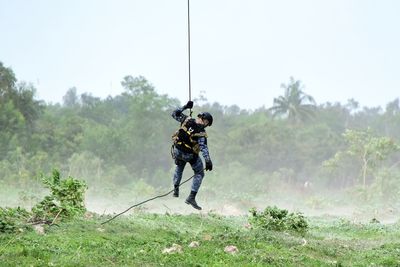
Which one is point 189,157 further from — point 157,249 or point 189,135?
point 157,249

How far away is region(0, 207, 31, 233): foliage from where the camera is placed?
39.2 feet

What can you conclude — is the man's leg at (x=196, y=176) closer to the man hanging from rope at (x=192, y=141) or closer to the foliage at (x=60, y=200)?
the man hanging from rope at (x=192, y=141)

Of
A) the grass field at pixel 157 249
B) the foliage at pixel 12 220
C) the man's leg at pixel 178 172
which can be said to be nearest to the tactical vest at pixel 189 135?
the man's leg at pixel 178 172

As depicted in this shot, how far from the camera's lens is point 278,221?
52.9 feet

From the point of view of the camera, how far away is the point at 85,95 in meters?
85.1

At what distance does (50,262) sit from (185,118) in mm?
5649

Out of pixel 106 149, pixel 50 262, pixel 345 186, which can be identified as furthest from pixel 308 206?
pixel 50 262

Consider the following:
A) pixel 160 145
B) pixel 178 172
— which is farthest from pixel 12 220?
pixel 160 145

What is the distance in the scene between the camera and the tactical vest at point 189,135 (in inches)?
544

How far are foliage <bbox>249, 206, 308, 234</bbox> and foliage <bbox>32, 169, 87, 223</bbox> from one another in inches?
191

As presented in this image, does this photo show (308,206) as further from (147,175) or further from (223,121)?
(223,121)

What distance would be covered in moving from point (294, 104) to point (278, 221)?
59.0 meters

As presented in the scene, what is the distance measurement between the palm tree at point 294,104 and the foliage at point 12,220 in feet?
203

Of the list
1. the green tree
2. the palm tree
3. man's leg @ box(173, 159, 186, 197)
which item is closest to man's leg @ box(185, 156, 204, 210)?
man's leg @ box(173, 159, 186, 197)
